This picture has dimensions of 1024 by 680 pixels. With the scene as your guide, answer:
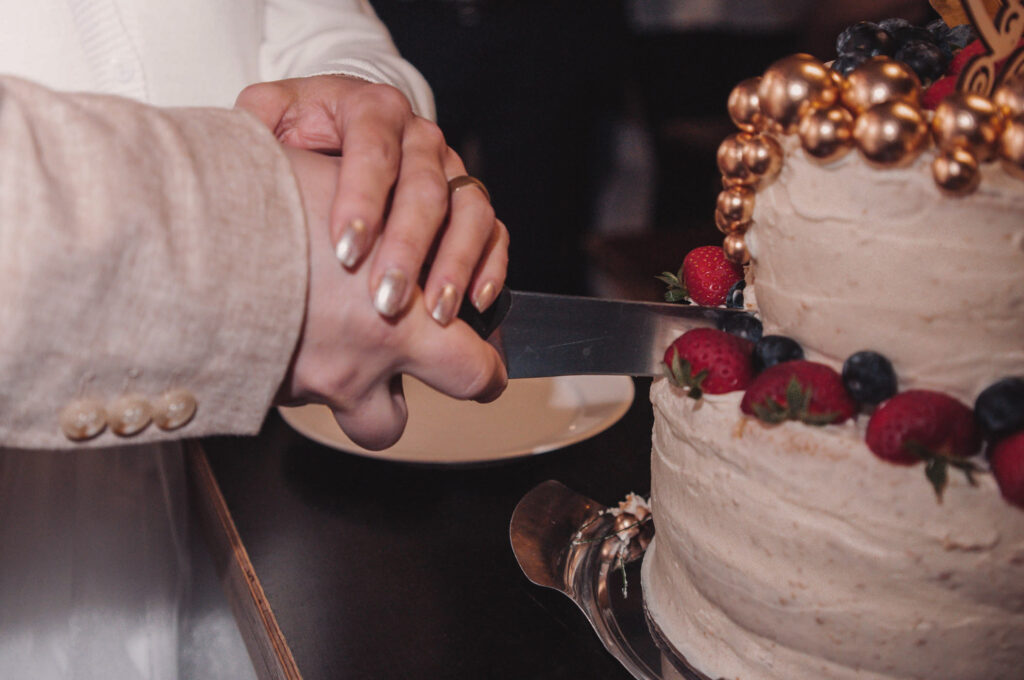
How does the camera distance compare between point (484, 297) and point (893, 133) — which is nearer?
point (893, 133)

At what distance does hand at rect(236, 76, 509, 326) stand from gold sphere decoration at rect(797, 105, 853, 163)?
297 mm

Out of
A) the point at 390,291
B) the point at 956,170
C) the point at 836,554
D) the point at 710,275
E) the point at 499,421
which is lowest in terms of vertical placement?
the point at 499,421

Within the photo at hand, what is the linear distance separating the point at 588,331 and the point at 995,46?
44 centimetres

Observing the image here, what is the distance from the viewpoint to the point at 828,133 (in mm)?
697

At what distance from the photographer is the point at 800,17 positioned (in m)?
4.00

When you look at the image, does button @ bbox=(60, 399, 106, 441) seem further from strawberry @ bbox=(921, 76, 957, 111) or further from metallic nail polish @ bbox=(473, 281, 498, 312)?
strawberry @ bbox=(921, 76, 957, 111)

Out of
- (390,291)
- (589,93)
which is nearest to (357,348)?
(390,291)

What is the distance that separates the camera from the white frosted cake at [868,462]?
694 mm

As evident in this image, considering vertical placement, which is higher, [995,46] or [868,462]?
[995,46]

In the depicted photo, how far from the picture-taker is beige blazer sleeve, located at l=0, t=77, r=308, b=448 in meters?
0.59

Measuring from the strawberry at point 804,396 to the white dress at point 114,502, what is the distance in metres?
0.77

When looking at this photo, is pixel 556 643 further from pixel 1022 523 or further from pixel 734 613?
pixel 1022 523

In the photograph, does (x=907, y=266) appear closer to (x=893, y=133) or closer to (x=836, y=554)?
(x=893, y=133)

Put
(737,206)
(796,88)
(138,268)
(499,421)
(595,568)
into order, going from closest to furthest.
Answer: (138,268)
(796,88)
(737,206)
(595,568)
(499,421)
